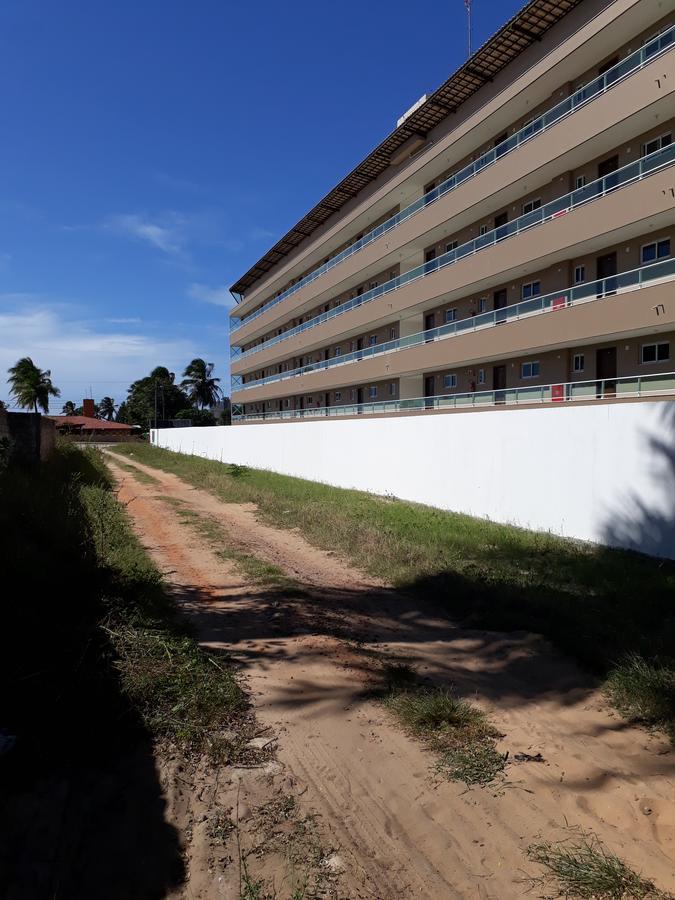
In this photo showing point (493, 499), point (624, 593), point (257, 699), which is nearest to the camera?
point (257, 699)

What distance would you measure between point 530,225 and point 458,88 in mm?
8117

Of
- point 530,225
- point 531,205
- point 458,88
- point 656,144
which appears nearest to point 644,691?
point 656,144

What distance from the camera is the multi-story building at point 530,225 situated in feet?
60.1

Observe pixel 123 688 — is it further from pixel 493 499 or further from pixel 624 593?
pixel 493 499

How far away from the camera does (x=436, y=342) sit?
91.4 ft

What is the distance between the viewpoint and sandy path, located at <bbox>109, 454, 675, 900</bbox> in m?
2.98

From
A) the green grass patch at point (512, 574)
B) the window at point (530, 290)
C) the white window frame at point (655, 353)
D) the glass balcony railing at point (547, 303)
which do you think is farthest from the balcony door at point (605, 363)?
the green grass patch at point (512, 574)

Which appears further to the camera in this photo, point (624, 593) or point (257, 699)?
point (624, 593)

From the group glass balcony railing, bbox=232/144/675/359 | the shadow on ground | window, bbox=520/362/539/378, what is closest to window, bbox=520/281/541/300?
glass balcony railing, bbox=232/144/675/359

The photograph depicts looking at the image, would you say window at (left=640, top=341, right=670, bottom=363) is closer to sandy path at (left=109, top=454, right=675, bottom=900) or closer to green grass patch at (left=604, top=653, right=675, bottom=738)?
sandy path at (left=109, top=454, right=675, bottom=900)

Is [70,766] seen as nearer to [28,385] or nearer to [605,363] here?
[605,363]

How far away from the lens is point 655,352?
763 inches

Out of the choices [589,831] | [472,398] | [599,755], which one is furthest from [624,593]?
[472,398]

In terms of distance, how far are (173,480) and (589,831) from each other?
23438mm
